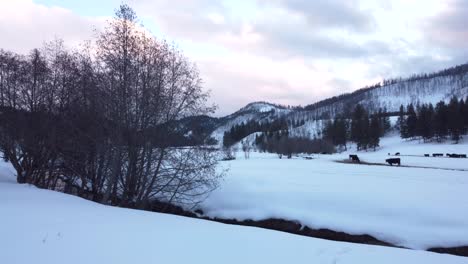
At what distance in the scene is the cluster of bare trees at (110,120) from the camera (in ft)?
58.0

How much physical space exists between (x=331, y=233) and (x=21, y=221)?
10284 mm

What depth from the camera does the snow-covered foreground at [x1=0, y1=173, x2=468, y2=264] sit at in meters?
6.44

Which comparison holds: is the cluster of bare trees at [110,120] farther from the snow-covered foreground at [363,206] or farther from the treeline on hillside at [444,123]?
the treeline on hillside at [444,123]

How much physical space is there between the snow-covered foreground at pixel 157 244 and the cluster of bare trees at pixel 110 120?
843cm

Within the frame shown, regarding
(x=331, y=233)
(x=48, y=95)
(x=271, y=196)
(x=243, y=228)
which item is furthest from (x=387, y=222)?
(x=48, y=95)

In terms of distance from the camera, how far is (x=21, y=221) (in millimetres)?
9094

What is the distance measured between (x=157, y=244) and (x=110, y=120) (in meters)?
11.4

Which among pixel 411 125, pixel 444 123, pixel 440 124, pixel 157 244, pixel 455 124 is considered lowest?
pixel 157 244

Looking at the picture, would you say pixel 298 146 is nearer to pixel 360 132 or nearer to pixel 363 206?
pixel 360 132

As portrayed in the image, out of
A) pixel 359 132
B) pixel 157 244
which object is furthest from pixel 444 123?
pixel 157 244

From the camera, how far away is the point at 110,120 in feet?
57.8

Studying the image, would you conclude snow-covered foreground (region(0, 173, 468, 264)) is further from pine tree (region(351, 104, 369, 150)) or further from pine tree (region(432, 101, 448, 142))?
pine tree (region(351, 104, 369, 150))

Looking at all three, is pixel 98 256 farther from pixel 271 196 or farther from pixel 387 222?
pixel 271 196

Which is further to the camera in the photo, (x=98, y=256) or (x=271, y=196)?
(x=271, y=196)
